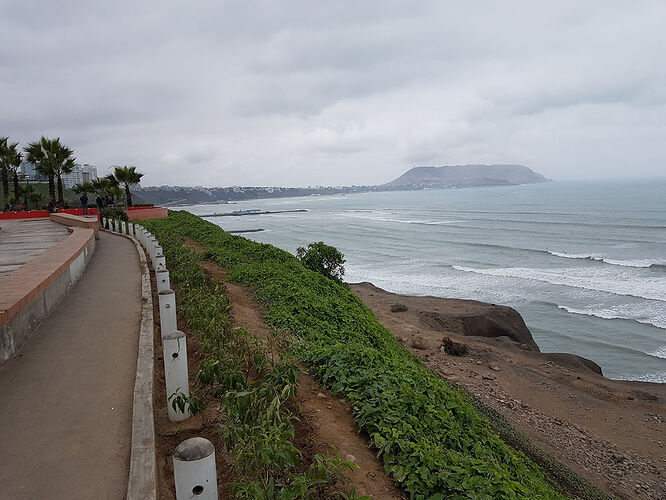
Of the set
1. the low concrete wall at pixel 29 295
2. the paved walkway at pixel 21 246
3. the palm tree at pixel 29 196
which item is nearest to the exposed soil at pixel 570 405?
the low concrete wall at pixel 29 295

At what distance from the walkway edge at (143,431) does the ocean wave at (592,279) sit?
1021 inches

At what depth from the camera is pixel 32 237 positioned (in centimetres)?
1415

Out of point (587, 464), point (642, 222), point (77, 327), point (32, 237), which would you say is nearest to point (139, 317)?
point (77, 327)

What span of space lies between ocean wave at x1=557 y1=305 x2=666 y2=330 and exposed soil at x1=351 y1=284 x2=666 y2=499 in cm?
669

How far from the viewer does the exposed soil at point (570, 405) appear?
28.5ft

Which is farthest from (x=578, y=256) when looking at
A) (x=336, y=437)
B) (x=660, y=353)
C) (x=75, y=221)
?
(x=336, y=437)

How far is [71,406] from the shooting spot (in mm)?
4004

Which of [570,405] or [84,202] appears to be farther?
[84,202]

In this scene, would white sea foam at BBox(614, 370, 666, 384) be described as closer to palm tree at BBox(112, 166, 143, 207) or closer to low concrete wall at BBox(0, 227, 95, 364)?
low concrete wall at BBox(0, 227, 95, 364)

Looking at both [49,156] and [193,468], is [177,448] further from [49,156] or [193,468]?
[49,156]

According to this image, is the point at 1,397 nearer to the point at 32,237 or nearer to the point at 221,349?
the point at 221,349

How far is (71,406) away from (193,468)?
2398 mm

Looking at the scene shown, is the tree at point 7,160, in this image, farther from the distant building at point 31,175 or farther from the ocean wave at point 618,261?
the ocean wave at point 618,261

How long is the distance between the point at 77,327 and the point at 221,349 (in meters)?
2.75
